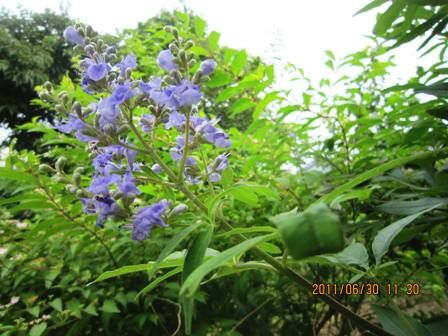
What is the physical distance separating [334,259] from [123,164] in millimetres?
632

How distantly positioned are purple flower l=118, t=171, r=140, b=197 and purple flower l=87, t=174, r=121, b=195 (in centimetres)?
3

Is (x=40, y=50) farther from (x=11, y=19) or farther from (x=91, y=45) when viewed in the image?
(x=91, y=45)

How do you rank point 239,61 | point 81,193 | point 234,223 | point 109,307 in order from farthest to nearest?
point 234,223 → point 239,61 → point 109,307 → point 81,193

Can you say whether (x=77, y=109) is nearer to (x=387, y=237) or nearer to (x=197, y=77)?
(x=197, y=77)

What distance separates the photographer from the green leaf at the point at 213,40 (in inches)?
71.0

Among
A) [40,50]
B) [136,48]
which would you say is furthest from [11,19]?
[136,48]

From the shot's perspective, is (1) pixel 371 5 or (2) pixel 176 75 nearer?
(2) pixel 176 75

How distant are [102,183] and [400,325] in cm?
84

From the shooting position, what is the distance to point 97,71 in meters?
1.00

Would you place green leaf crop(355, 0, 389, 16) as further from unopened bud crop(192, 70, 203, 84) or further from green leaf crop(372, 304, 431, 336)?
green leaf crop(372, 304, 431, 336)

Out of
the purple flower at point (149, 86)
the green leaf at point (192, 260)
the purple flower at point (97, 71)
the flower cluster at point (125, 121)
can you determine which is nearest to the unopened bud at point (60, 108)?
the flower cluster at point (125, 121)

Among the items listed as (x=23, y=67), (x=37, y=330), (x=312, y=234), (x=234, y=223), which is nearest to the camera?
(x=312, y=234)

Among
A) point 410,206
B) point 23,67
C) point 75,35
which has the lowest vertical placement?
point 410,206

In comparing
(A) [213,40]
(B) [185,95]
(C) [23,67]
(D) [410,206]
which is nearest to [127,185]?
(B) [185,95]
